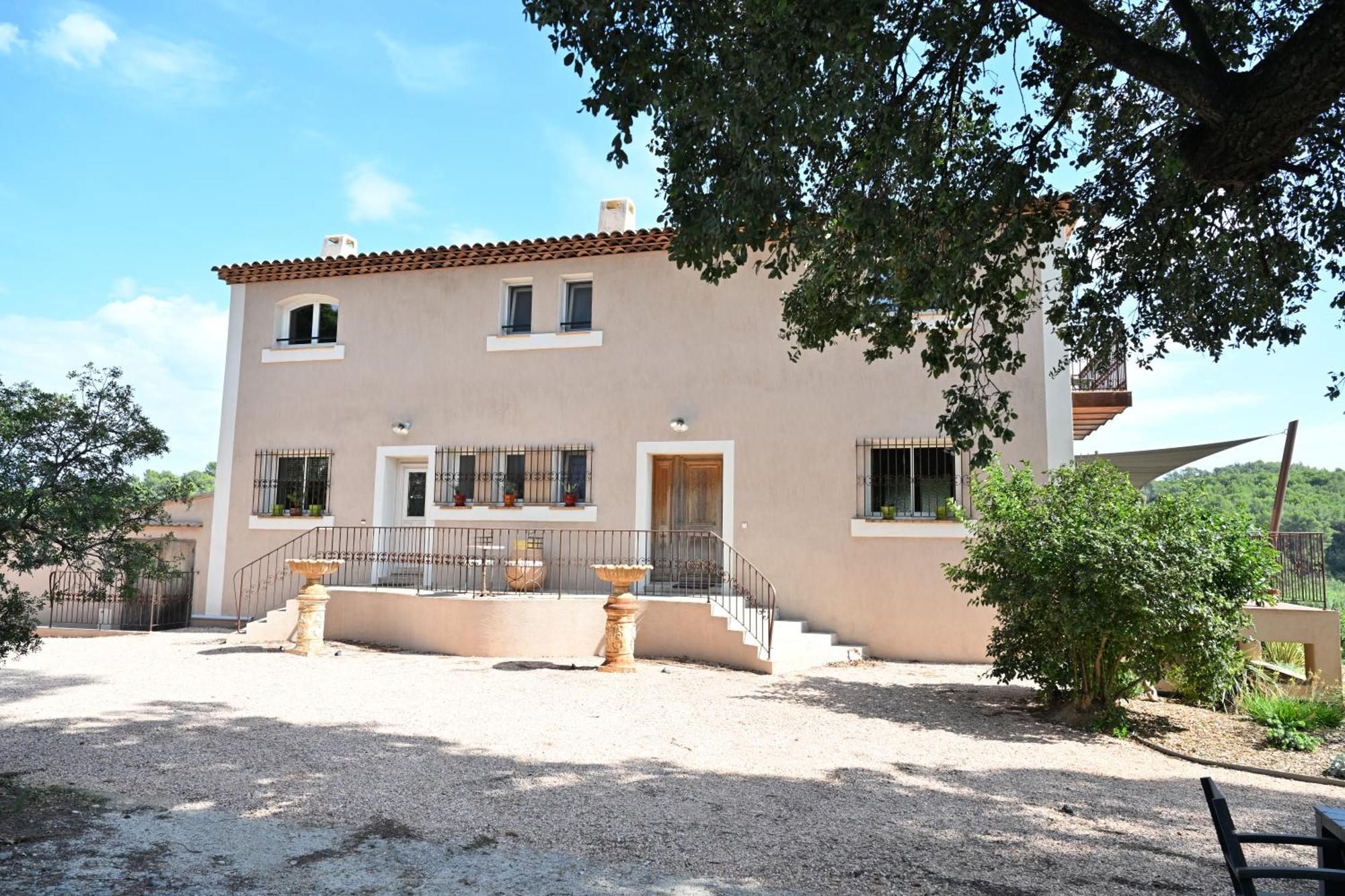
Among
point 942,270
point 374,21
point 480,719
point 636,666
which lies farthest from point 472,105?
point 636,666

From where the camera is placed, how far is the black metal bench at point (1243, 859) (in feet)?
8.39

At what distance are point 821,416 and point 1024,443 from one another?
2694 millimetres

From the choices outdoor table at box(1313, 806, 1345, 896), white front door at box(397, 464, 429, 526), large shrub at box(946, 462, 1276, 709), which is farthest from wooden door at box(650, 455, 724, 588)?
outdoor table at box(1313, 806, 1345, 896)

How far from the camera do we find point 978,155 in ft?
22.9

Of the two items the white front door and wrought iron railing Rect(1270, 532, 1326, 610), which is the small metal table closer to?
the white front door

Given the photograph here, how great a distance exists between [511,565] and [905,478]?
219 inches

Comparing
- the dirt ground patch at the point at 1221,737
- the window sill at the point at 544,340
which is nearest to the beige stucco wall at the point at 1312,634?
the dirt ground patch at the point at 1221,737

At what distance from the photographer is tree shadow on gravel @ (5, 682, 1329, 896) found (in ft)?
13.5

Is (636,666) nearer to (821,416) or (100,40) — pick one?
(821,416)

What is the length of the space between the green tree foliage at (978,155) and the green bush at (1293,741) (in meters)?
3.23

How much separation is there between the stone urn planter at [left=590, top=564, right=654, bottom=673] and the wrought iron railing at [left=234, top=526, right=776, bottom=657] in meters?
1.23

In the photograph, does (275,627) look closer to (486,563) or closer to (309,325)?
(486,563)

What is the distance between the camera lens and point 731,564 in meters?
12.4

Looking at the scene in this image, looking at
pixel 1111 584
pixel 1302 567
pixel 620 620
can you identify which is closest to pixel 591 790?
pixel 1111 584
